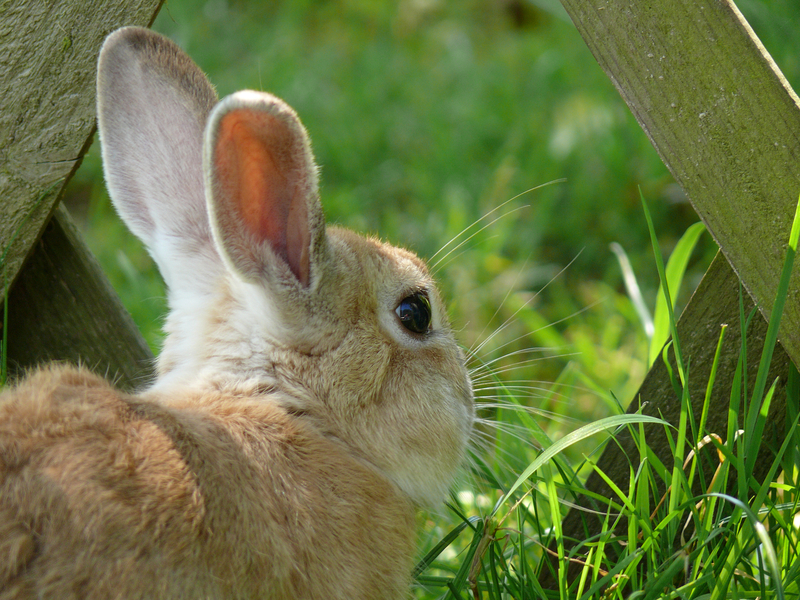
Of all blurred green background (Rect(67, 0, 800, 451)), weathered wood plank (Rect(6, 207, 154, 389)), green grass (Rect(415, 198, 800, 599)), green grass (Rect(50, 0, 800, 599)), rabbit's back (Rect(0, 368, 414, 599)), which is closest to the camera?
rabbit's back (Rect(0, 368, 414, 599))

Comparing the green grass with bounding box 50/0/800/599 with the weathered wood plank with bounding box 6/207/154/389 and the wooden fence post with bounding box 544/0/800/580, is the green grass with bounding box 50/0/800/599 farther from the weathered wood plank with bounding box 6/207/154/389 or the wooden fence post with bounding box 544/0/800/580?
the wooden fence post with bounding box 544/0/800/580

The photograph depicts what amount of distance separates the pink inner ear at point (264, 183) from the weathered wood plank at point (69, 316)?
73 cm

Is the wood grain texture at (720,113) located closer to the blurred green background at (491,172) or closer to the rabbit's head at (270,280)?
the rabbit's head at (270,280)

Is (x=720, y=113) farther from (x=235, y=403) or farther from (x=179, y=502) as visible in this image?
(x=179, y=502)

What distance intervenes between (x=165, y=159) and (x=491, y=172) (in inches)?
102

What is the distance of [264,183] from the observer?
1.95 metres

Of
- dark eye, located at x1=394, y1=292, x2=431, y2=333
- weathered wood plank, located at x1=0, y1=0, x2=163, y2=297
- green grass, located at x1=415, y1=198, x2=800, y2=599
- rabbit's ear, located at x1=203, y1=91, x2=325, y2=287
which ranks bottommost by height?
green grass, located at x1=415, y1=198, x2=800, y2=599

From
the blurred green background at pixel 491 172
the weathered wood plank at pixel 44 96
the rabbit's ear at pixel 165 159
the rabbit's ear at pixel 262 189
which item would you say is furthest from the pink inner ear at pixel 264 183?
the blurred green background at pixel 491 172

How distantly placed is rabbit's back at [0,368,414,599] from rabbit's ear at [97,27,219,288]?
52cm

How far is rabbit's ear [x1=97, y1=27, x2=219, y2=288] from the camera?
221cm

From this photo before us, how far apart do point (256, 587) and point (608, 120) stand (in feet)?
12.3

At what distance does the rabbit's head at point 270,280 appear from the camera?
1.89m

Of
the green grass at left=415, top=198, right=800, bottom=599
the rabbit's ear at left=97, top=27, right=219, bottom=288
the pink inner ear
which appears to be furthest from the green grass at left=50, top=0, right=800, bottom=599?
the pink inner ear

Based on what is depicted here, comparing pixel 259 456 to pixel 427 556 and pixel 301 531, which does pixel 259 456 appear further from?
pixel 427 556
